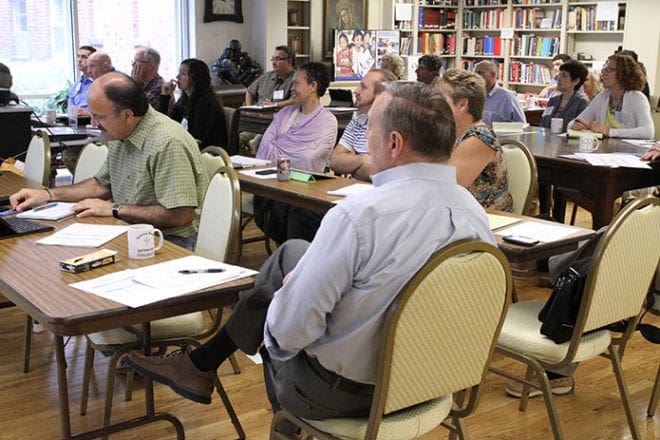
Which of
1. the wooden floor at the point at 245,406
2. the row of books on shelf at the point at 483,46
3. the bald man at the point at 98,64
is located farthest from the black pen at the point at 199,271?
the row of books on shelf at the point at 483,46

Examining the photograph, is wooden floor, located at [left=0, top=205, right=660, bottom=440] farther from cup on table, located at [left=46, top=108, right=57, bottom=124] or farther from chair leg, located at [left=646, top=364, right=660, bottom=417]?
cup on table, located at [left=46, top=108, right=57, bottom=124]

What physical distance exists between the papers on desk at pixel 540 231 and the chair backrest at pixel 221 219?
0.90 m

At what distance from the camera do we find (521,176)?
367 cm

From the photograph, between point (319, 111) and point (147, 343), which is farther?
point (319, 111)

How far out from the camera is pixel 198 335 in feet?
8.46

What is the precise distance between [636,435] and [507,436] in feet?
1.41

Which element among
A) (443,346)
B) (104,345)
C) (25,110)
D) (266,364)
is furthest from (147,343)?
(25,110)

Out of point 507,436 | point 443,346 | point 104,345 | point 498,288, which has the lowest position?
point 507,436

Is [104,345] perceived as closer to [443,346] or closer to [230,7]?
[443,346]

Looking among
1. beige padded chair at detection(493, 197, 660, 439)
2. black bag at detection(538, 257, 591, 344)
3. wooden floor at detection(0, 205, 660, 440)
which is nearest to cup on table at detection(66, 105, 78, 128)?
wooden floor at detection(0, 205, 660, 440)

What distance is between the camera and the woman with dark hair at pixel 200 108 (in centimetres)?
582

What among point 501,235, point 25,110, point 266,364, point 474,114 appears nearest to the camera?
point 266,364

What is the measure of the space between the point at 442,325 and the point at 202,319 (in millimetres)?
1085

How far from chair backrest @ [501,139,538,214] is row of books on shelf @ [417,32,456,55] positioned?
7.44 m
